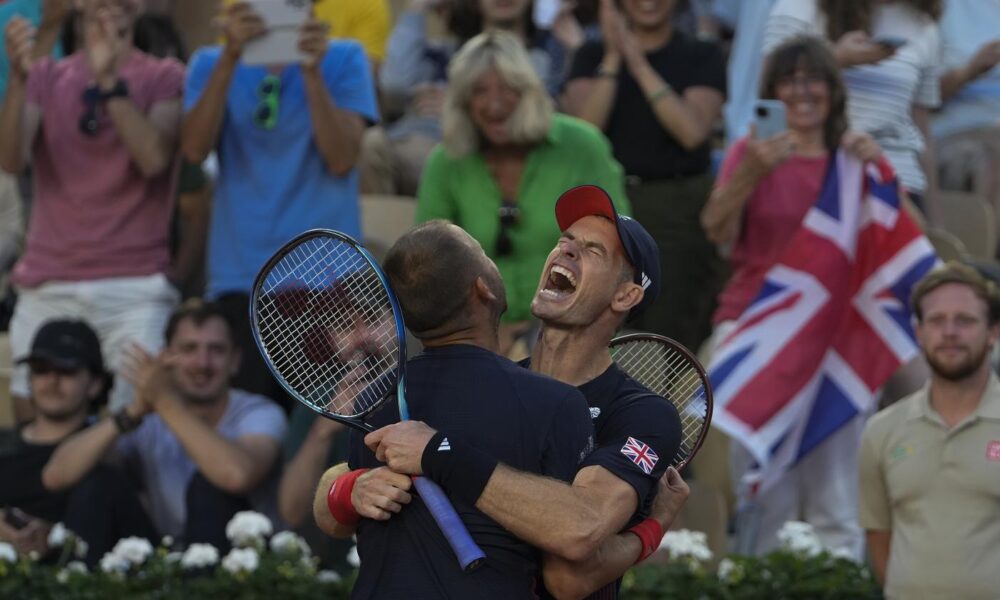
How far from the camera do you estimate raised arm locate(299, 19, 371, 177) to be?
794 cm

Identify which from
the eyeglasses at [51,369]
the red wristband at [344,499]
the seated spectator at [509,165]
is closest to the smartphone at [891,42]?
the seated spectator at [509,165]

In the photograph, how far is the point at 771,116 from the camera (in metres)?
7.51

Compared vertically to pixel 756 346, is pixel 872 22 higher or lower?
higher

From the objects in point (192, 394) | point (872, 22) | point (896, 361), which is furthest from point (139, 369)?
point (872, 22)

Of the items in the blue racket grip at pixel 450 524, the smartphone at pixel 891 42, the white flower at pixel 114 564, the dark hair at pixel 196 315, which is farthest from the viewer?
the smartphone at pixel 891 42

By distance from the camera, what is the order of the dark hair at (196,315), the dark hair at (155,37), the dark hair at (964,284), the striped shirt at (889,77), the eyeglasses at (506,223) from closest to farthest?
the dark hair at (964,284), the eyeglasses at (506,223), the dark hair at (196,315), the striped shirt at (889,77), the dark hair at (155,37)

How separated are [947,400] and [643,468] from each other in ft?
10.0

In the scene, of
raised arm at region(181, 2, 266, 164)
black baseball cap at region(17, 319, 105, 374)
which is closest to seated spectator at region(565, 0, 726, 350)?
raised arm at region(181, 2, 266, 164)

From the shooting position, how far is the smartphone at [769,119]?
7484 mm

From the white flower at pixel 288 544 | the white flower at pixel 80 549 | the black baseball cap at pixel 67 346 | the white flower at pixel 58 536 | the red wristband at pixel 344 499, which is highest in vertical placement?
the red wristband at pixel 344 499

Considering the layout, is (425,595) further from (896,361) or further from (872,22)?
(872,22)

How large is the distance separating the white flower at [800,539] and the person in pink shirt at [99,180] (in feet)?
10.1

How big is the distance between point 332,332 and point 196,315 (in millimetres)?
3730

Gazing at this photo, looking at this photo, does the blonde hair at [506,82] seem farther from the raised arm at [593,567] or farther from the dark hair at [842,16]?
the raised arm at [593,567]
